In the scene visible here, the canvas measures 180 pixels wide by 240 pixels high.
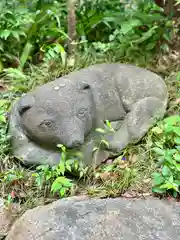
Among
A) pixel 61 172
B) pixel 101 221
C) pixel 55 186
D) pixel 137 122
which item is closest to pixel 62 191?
pixel 55 186

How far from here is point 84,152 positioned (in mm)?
Answer: 2920

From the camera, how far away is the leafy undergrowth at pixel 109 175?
2672 mm

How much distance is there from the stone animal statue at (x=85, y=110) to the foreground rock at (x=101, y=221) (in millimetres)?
441

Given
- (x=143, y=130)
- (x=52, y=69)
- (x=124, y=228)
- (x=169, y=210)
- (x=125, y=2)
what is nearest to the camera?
(x=124, y=228)

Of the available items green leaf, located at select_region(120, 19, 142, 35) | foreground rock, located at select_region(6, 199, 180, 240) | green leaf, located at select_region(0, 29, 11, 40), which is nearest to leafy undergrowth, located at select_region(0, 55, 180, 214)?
foreground rock, located at select_region(6, 199, 180, 240)

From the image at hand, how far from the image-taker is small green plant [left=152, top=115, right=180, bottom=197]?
8.61 ft

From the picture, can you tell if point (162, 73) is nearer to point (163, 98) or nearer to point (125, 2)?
point (163, 98)

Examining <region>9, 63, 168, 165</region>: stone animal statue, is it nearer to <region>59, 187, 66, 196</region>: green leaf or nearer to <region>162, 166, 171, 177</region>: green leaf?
<region>59, 187, 66, 196</region>: green leaf

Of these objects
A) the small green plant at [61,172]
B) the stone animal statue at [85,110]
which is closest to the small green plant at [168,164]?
the stone animal statue at [85,110]

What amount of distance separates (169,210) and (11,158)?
4.08ft

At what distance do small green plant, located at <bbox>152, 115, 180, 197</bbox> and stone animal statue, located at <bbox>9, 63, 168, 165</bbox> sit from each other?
0.22 m

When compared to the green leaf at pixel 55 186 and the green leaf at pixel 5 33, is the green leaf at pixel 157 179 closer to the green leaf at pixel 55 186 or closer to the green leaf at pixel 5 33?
the green leaf at pixel 55 186

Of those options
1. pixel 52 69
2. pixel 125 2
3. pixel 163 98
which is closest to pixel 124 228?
pixel 163 98

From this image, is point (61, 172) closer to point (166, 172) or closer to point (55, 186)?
point (55, 186)
